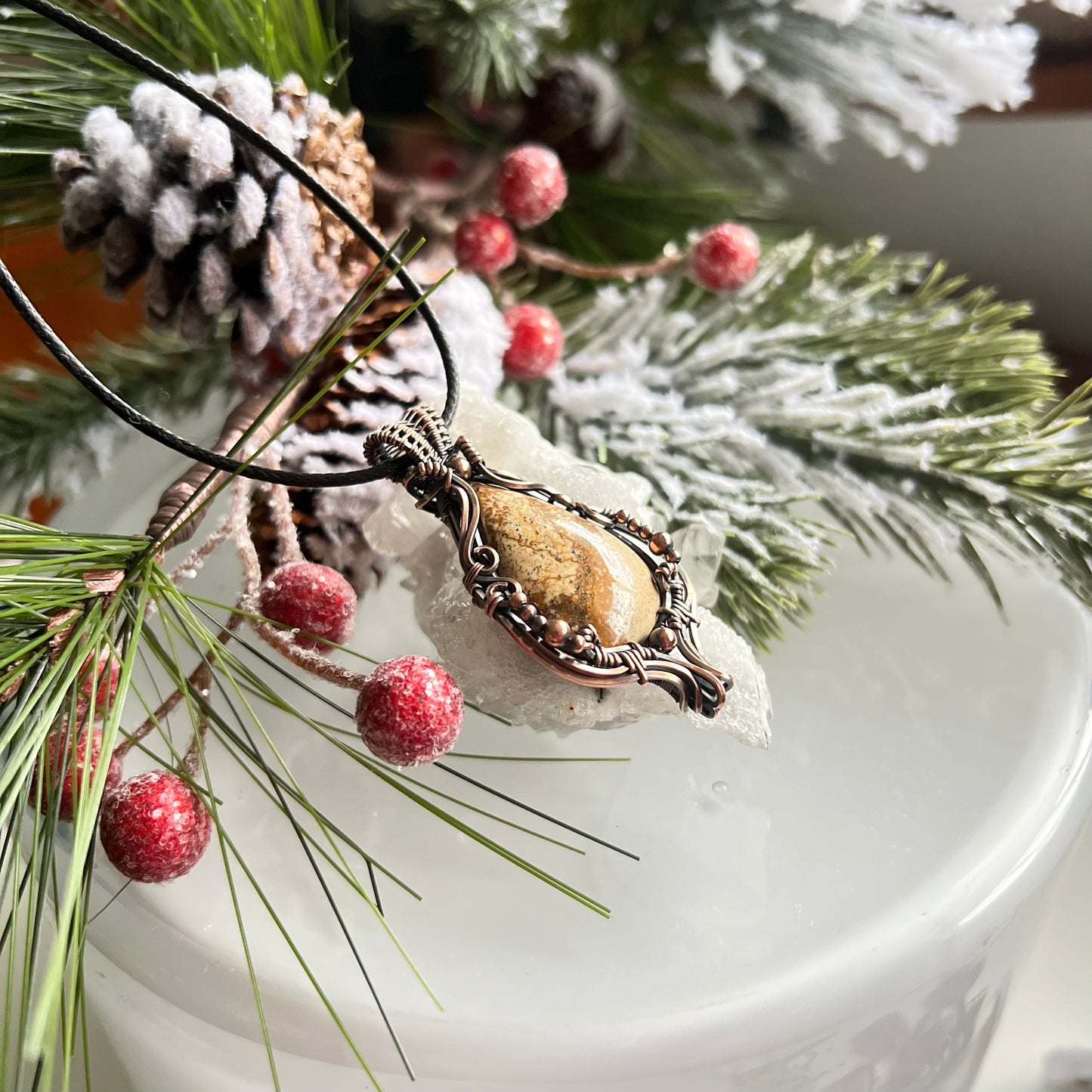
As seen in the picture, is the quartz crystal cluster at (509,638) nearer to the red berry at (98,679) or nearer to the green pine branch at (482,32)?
the red berry at (98,679)

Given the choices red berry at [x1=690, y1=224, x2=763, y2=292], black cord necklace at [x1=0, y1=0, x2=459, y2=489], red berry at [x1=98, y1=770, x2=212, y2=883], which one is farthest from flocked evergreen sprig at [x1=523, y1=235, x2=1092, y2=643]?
red berry at [x1=98, y1=770, x2=212, y2=883]

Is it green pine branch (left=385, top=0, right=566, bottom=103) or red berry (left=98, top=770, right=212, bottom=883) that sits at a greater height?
green pine branch (left=385, top=0, right=566, bottom=103)

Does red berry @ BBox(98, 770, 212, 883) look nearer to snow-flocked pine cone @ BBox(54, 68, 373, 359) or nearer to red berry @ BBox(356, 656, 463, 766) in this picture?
red berry @ BBox(356, 656, 463, 766)

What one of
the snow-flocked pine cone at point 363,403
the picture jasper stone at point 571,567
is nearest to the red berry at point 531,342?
the snow-flocked pine cone at point 363,403

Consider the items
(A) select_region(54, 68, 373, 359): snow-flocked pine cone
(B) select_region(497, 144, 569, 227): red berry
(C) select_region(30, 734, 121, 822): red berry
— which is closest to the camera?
(C) select_region(30, 734, 121, 822): red berry

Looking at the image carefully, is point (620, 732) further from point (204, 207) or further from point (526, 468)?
point (204, 207)

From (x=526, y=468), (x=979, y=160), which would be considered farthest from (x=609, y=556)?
(x=979, y=160)

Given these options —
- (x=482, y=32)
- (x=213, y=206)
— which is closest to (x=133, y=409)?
(x=213, y=206)
